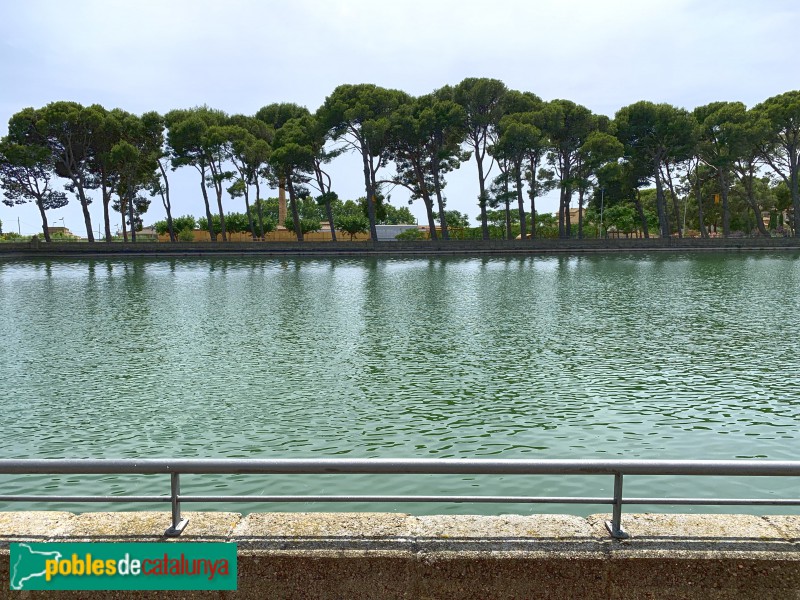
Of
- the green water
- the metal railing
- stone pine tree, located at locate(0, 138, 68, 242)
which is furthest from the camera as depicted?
stone pine tree, located at locate(0, 138, 68, 242)

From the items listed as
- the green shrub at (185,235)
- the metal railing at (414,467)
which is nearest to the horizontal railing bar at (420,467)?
the metal railing at (414,467)

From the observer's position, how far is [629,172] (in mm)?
69438

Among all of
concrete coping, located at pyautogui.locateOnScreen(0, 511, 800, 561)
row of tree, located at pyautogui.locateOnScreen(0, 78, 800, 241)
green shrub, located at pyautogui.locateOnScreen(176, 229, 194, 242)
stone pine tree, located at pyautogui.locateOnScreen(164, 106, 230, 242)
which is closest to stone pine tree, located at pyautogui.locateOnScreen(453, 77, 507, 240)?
row of tree, located at pyautogui.locateOnScreen(0, 78, 800, 241)

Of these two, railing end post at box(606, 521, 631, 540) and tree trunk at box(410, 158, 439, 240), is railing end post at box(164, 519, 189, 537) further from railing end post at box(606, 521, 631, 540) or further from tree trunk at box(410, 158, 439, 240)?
tree trunk at box(410, 158, 439, 240)

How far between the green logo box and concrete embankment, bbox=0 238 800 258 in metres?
61.0

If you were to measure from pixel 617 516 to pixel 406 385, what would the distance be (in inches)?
382

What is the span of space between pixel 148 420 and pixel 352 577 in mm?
8382

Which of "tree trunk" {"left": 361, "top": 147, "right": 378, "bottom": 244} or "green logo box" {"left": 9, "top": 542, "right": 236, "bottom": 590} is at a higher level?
"tree trunk" {"left": 361, "top": 147, "right": 378, "bottom": 244}

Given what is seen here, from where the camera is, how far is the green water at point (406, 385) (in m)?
8.80

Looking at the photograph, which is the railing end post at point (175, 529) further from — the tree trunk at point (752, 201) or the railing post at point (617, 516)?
the tree trunk at point (752, 201)

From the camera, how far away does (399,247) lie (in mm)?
65188

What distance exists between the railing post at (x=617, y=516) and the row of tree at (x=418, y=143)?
194 feet

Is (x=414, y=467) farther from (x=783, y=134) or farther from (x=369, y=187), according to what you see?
(x=783, y=134)

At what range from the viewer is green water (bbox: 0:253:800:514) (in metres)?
8.80
